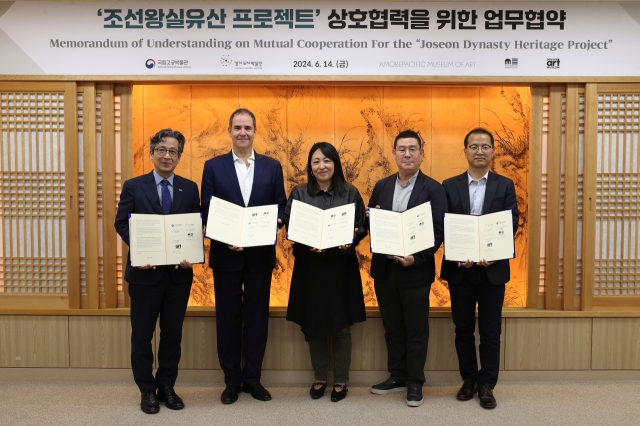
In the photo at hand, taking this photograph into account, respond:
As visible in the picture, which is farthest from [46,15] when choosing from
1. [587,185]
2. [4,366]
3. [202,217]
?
[587,185]

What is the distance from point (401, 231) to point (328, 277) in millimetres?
578

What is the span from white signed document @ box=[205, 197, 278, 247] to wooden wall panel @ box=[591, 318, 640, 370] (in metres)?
2.67

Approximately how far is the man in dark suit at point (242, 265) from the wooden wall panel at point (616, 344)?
257 centimetres

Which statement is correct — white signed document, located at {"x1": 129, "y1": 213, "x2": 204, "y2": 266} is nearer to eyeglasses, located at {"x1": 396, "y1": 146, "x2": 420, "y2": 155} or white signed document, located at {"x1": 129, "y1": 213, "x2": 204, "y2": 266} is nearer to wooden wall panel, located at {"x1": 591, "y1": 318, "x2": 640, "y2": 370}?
eyeglasses, located at {"x1": 396, "y1": 146, "x2": 420, "y2": 155}

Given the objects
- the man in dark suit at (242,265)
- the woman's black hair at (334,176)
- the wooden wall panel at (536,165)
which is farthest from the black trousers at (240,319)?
the wooden wall panel at (536,165)

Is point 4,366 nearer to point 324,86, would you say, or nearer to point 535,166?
point 324,86

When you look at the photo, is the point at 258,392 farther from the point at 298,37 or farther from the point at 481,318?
the point at 298,37

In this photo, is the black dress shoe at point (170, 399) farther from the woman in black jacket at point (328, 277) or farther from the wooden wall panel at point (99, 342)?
the woman in black jacket at point (328, 277)

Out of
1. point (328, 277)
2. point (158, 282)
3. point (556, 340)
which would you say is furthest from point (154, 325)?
point (556, 340)

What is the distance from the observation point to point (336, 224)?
3.45 meters

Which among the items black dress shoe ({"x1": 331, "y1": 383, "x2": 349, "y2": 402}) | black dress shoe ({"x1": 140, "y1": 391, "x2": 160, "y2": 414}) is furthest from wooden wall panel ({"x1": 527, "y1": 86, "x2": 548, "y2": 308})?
black dress shoe ({"x1": 140, "y1": 391, "x2": 160, "y2": 414})

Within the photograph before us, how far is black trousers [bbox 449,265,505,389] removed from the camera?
11.7 feet

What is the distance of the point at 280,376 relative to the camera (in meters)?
4.10

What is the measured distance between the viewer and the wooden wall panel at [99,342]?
4.11 meters
